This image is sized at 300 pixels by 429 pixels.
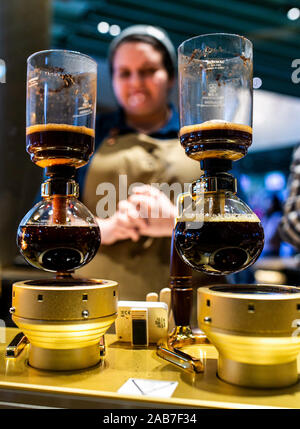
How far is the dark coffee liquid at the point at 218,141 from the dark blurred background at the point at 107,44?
0.48 m

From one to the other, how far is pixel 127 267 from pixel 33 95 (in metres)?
1.06

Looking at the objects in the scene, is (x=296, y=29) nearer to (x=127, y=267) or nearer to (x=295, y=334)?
(x=127, y=267)

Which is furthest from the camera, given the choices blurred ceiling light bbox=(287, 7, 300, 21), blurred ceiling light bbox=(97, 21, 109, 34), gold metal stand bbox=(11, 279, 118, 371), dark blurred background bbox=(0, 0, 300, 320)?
blurred ceiling light bbox=(97, 21, 109, 34)

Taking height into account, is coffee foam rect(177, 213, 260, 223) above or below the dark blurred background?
below

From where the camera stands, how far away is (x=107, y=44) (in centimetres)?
463

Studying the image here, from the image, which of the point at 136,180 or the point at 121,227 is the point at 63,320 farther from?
the point at 136,180

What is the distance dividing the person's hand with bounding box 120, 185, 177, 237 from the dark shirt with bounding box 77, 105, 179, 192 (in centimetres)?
39

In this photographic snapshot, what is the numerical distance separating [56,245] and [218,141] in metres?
0.37

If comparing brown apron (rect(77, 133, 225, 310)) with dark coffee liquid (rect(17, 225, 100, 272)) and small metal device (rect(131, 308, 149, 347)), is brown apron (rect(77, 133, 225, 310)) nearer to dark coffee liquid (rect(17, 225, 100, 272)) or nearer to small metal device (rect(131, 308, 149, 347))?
small metal device (rect(131, 308, 149, 347))

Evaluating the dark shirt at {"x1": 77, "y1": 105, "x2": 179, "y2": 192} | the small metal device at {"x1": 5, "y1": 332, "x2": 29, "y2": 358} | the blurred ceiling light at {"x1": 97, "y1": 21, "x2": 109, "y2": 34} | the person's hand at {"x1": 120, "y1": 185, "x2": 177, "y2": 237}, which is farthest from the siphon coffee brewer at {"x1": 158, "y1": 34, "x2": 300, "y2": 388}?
the blurred ceiling light at {"x1": 97, "y1": 21, "x2": 109, "y2": 34}

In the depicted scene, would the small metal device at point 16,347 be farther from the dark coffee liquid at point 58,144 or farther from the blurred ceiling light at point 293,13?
the blurred ceiling light at point 293,13

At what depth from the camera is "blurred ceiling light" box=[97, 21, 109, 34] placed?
13.8 ft

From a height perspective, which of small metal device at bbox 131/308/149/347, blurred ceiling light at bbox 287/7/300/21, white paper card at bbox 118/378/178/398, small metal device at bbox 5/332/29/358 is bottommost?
white paper card at bbox 118/378/178/398

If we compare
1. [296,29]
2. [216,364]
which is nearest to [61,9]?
[296,29]
